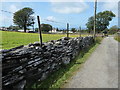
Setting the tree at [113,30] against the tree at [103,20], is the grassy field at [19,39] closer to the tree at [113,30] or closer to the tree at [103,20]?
the tree at [103,20]

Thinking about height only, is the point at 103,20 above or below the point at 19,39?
above

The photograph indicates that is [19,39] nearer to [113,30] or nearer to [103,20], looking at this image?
[103,20]

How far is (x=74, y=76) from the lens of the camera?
4887 mm

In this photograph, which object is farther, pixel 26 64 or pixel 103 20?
Result: pixel 103 20

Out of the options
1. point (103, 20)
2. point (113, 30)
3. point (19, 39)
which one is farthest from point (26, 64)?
point (113, 30)

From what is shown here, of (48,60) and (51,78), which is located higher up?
(48,60)

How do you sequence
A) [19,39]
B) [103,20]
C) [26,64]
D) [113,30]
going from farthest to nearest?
[113,30], [103,20], [19,39], [26,64]

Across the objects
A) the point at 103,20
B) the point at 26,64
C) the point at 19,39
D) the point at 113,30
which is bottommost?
the point at 26,64

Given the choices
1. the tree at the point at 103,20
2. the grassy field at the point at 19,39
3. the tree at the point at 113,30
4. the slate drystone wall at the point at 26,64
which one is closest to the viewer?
the slate drystone wall at the point at 26,64

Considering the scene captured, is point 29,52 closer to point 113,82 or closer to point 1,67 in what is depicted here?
point 1,67

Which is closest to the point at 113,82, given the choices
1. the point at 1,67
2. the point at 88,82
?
the point at 88,82

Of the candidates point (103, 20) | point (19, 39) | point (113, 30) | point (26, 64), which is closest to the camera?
point (26, 64)

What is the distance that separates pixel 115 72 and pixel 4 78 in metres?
4.22

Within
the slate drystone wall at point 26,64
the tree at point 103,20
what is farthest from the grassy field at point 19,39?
the tree at point 103,20
